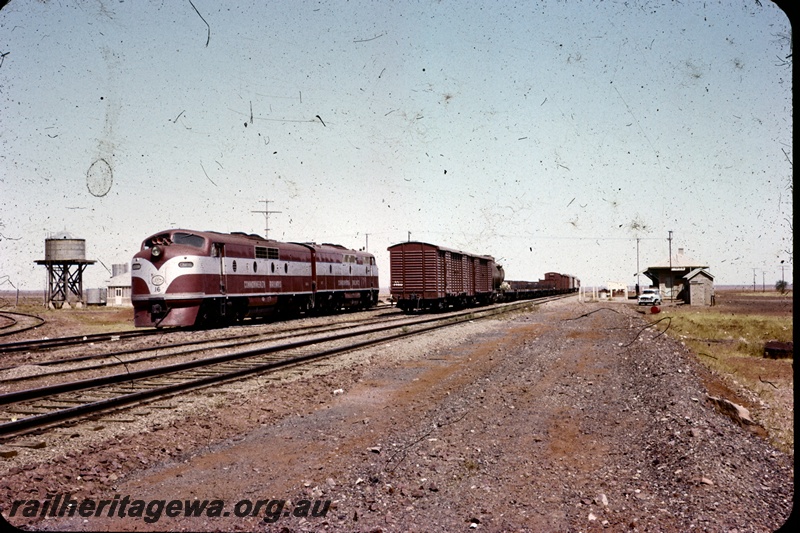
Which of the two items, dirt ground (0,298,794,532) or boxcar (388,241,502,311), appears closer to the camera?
dirt ground (0,298,794,532)

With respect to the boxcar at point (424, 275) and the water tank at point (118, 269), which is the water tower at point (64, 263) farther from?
the boxcar at point (424, 275)

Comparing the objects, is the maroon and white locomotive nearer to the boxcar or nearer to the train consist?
the boxcar

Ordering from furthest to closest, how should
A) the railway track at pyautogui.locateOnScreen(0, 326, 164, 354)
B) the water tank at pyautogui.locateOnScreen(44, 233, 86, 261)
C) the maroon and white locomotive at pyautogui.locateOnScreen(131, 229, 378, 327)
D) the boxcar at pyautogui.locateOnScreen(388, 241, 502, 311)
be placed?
the water tank at pyautogui.locateOnScreen(44, 233, 86, 261) → the boxcar at pyautogui.locateOnScreen(388, 241, 502, 311) → the maroon and white locomotive at pyautogui.locateOnScreen(131, 229, 378, 327) → the railway track at pyautogui.locateOnScreen(0, 326, 164, 354)

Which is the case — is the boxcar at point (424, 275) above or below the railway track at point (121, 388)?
above

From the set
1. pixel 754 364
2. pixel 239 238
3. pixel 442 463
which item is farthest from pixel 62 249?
pixel 442 463

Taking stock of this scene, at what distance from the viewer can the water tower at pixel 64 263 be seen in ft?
191

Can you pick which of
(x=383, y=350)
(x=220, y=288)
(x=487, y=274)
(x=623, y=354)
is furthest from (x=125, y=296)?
(x=623, y=354)

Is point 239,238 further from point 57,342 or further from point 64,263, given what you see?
point 64,263

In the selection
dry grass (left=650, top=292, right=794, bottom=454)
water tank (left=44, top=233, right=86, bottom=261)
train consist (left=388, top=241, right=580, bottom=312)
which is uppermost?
water tank (left=44, top=233, right=86, bottom=261)

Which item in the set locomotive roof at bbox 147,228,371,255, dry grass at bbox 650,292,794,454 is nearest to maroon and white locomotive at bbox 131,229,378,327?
locomotive roof at bbox 147,228,371,255

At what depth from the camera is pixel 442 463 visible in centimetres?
587

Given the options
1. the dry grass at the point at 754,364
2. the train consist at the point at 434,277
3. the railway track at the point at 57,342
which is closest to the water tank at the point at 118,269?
the train consist at the point at 434,277

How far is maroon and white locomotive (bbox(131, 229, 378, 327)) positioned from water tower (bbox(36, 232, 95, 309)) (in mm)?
38850

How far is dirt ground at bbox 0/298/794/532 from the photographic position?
463cm
